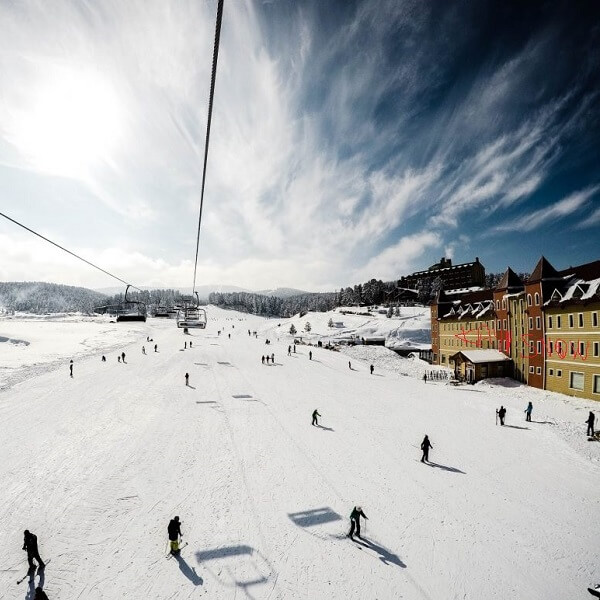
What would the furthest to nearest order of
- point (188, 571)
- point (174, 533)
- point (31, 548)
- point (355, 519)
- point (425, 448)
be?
point (425, 448) → point (355, 519) → point (174, 533) → point (188, 571) → point (31, 548)

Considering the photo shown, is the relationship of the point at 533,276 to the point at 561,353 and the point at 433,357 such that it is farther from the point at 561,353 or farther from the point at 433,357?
the point at 433,357

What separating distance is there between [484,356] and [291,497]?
36.1 m

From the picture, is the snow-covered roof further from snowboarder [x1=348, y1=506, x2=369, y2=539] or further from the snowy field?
snowboarder [x1=348, y1=506, x2=369, y2=539]

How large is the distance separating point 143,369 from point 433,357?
150 ft

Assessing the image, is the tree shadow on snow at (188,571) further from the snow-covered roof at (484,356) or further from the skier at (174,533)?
the snow-covered roof at (484,356)

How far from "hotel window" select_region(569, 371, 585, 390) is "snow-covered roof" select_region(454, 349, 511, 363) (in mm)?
8658

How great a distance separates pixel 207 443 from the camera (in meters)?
17.6

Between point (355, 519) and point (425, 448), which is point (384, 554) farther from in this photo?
point (425, 448)

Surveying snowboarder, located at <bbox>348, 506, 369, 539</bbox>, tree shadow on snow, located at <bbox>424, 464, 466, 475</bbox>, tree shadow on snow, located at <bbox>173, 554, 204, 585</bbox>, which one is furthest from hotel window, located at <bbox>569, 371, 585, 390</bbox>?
tree shadow on snow, located at <bbox>173, 554, 204, 585</bbox>

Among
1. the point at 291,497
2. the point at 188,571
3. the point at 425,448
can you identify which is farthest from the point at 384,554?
the point at 425,448

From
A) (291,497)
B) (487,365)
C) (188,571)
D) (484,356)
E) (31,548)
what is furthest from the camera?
(484,356)

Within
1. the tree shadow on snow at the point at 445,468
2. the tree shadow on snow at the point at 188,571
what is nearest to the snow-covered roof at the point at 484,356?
the tree shadow on snow at the point at 445,468

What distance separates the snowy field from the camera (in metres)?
8.93

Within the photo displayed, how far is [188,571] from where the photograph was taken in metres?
9.03
